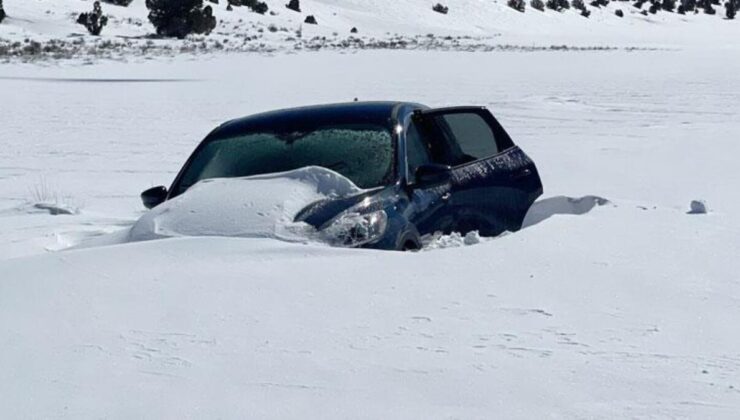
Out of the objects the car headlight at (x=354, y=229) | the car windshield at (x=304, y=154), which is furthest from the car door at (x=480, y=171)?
the car headlight at (x=354, y=229)

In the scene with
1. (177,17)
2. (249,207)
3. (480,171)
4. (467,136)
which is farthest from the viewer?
(177,17)

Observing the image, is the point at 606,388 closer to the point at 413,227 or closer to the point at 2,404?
the point at 2,404

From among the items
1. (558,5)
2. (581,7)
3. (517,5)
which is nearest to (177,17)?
(517,5)

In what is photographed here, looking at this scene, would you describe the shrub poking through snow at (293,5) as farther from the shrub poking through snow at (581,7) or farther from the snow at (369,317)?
the snow at (369,317)

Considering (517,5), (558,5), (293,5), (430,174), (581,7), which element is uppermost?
(430,174)

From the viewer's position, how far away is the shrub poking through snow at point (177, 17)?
41.7 metres

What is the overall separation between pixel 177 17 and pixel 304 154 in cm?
3569

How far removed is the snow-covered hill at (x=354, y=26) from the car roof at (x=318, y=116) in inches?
997

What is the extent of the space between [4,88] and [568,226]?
62.1 feet

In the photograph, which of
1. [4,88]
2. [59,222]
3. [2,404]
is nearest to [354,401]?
[2,404]

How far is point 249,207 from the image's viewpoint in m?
6.62

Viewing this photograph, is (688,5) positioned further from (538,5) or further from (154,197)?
(154,197)

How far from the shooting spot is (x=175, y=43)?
3906 cm

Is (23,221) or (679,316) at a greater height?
(679,316)
